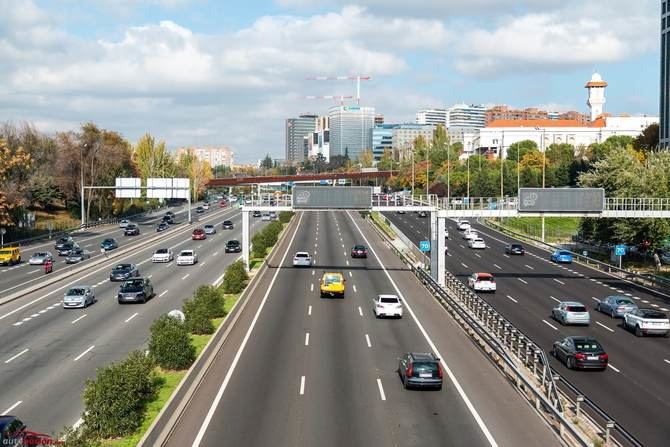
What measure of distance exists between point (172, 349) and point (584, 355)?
51.8 ft

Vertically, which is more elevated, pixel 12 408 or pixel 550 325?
pixel 12 408

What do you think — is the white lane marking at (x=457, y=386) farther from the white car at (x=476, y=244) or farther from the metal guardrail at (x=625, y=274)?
the white car at (x=476, y=244)

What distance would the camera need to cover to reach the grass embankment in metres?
94.8

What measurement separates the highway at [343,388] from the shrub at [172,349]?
1.23 meters

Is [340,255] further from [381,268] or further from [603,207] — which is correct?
[603,207]

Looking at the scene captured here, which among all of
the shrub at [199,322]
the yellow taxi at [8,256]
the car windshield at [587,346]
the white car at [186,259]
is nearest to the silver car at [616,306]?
the car windshield at [587,346]

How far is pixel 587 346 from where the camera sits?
28.4 meters

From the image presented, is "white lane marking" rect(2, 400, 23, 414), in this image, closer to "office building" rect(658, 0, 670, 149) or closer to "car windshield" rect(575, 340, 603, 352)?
"car windshield" rect(575, 340, 603, 352)

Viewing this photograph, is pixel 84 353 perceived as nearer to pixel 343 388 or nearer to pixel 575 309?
pixel 343 388

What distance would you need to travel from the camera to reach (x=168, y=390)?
77.0ft

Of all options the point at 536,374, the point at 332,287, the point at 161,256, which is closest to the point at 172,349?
the point at 536,374

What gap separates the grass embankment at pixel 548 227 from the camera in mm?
94769

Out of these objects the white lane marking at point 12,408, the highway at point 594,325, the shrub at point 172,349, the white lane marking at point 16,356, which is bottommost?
the highway at point 594,325

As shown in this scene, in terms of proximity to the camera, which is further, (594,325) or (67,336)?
(594,325)
